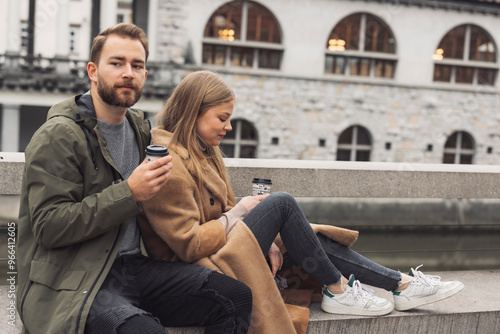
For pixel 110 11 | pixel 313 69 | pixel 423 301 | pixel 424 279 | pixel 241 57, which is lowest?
pixel 423 301

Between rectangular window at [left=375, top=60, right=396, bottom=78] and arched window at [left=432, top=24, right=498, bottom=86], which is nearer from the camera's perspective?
rectangular window at [left=375, top=60, right=396, bottom=78]

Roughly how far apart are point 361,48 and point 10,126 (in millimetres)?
10056

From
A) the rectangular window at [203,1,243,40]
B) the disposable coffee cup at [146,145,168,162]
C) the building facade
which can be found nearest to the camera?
the disposable coffee cup at [146,145,168,162]

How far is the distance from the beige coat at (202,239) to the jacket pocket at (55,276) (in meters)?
0.35

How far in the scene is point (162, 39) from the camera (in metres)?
14.9

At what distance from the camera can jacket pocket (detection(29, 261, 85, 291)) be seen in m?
1.90

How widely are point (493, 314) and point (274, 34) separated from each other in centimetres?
1389

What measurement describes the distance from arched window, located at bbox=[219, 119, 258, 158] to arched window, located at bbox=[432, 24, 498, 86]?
6.18m

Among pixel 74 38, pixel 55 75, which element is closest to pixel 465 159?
pixel 55 75

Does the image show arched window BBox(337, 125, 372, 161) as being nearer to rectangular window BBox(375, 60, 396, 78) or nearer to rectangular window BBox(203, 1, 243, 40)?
rectangular window BBox(375, 60, 396, 78)

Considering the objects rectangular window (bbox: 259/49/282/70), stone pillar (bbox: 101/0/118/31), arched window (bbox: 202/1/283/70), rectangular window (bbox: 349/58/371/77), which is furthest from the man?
rectangular window (bbox: 349/58/371/77)

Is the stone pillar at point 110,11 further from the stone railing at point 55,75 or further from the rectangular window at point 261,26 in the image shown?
the rectangular window at point 261,26

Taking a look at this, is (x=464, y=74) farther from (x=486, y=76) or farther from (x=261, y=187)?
(x=261, y=187)

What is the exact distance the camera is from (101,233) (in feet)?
6.39
